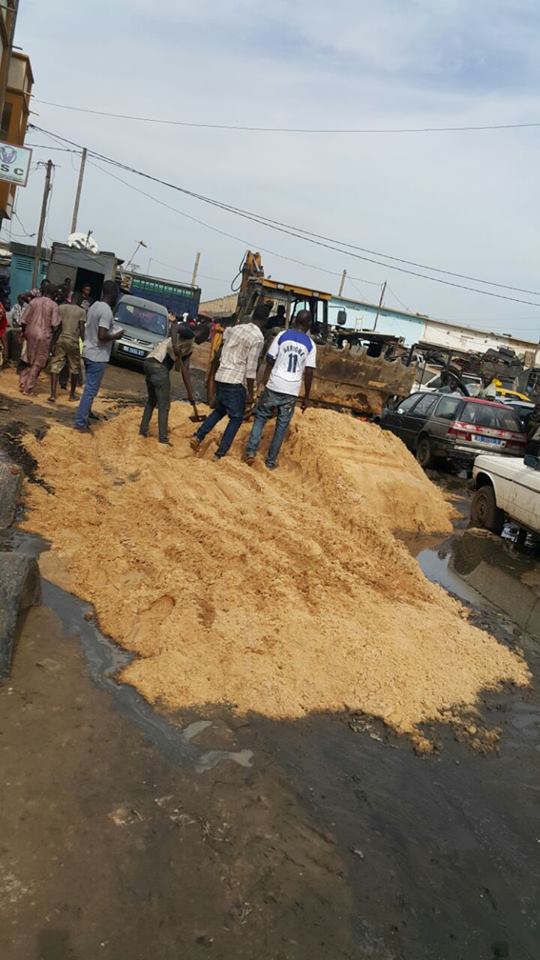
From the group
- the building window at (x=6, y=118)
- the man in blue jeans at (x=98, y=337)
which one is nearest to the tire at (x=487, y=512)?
the man in blue jeans at (x=98, y=337)

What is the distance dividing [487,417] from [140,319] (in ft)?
34.1

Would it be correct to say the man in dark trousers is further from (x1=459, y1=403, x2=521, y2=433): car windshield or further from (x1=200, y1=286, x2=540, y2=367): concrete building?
(x1=200, y1=286, x2=540, y2=367): concrete building

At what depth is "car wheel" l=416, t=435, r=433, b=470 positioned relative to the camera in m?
12.8

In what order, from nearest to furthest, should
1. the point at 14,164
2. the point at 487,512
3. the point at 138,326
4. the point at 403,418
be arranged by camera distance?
the point at 487,512 < the point at 14,164 < the point at 403,418 < the point at 138,326

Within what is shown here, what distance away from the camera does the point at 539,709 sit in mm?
4113

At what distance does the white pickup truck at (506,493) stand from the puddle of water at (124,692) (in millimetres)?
5490

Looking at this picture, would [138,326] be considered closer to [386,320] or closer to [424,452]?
[424,452]

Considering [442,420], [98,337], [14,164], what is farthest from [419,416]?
[14,164]

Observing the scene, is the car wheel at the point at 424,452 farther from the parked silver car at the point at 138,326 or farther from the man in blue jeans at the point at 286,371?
the parked silver car at the point at 138,326

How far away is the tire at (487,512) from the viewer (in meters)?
8.71

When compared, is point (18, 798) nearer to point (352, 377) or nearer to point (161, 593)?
point (161, 593)

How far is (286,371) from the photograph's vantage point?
7.27 m

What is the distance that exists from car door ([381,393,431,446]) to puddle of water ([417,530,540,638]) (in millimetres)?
4757

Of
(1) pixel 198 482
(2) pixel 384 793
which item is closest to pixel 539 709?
(2) pixel 384 793
